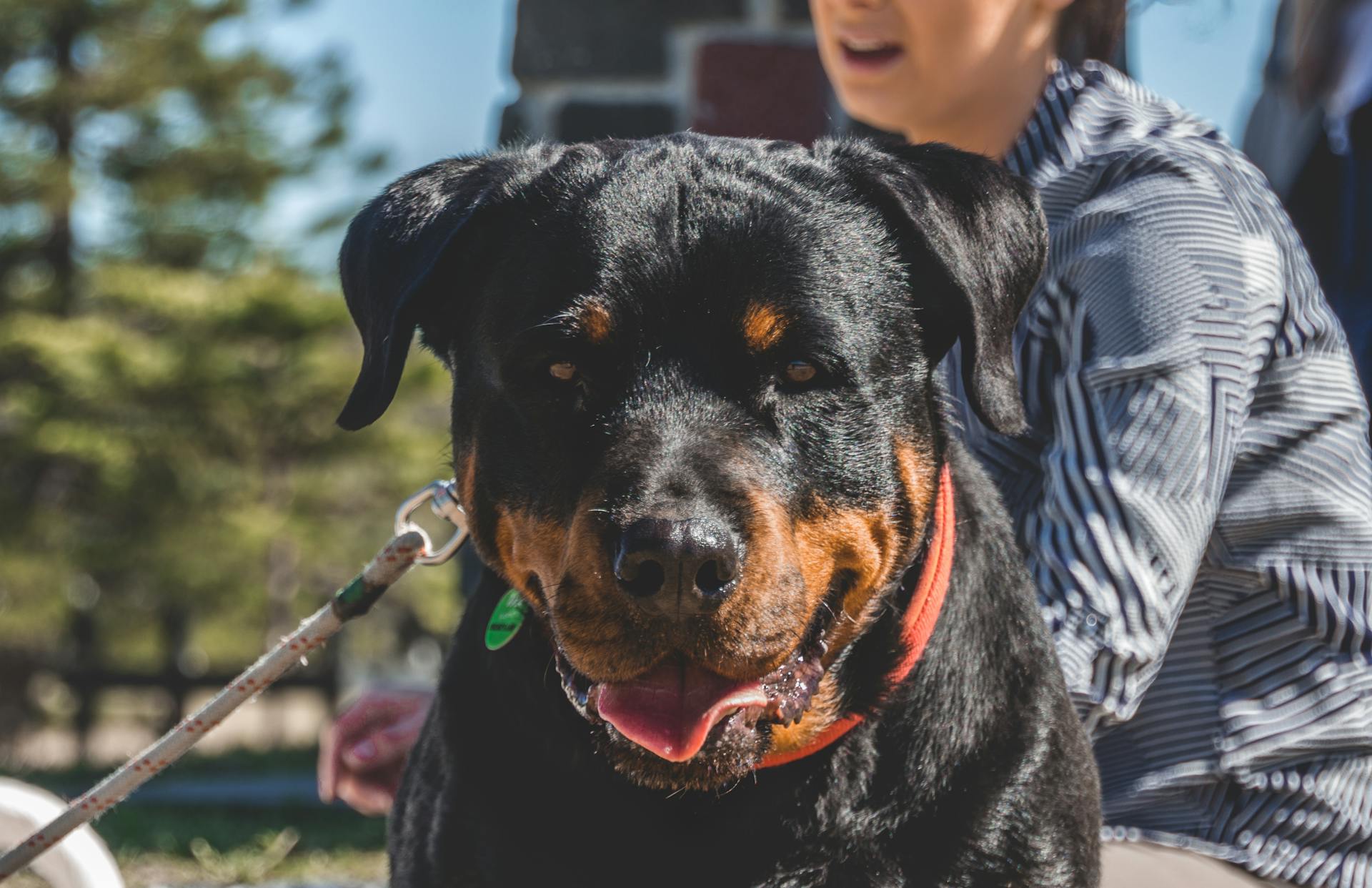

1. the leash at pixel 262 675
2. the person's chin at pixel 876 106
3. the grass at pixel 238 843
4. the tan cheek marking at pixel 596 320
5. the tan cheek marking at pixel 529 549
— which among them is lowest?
the grass at pixel 238 843

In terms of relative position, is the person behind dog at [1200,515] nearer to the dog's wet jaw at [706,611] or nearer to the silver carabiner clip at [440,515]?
the dog's wet jaw at [706,611]

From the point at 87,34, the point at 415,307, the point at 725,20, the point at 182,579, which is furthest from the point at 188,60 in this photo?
the point at 415,307

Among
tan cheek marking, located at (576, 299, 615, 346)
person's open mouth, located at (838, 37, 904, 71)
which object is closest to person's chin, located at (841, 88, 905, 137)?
person's open mouth, located at (838, 37, 904, 71)

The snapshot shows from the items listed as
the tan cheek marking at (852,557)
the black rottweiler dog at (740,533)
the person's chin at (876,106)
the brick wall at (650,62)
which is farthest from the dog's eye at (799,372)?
the brick wall at (650,62)

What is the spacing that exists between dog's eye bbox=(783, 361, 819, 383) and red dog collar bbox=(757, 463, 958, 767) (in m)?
0.29

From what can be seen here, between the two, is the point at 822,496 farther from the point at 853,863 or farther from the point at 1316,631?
the point at 1316,631

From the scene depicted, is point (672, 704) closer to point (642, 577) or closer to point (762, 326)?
point (642, 577)

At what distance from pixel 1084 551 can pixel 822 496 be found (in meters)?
0.50

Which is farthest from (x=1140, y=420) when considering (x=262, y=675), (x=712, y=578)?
(x=262, y=675)

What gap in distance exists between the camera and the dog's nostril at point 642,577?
175 cm

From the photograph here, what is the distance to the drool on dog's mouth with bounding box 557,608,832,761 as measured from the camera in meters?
1.88

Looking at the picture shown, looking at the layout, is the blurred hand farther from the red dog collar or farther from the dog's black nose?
the dog's black nose

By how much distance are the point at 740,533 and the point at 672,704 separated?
0.29 m

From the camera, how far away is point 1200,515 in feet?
7.23
